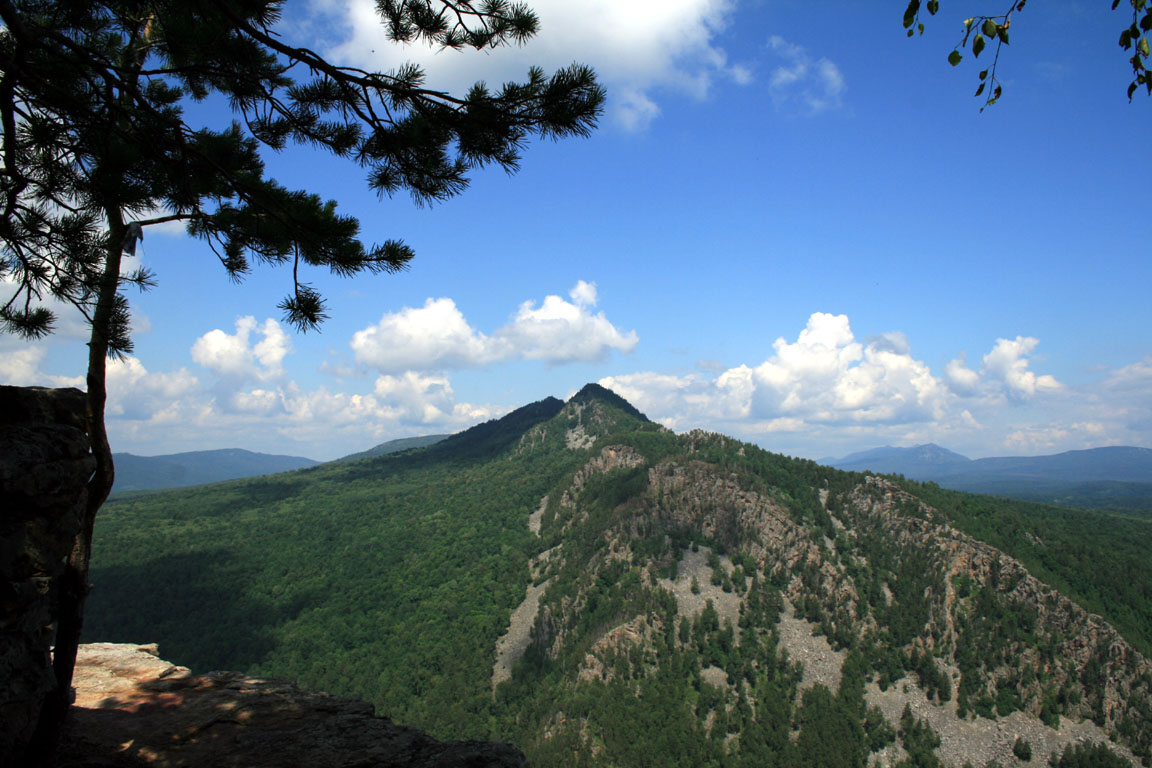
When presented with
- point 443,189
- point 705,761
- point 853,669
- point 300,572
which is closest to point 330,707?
point 443,189

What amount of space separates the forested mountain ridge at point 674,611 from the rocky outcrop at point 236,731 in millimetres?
56476

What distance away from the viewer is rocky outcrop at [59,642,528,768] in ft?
23.5

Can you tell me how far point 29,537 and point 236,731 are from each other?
422 cm

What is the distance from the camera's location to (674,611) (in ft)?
240

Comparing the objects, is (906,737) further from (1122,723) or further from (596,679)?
(596,679)

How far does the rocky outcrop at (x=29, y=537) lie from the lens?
584cm

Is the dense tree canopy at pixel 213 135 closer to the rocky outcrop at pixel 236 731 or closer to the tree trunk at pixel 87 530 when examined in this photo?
the tree trunk at pixel 87 530

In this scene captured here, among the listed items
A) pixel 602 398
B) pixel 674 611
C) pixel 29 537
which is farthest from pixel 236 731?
pixel 602 398

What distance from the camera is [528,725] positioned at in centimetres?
6619

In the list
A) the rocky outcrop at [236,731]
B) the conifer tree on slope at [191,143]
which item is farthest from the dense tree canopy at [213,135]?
the rocky outcrop at [236,731]

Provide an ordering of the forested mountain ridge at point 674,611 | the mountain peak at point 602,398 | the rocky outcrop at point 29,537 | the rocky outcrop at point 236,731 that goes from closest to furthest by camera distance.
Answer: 1. the rocky outcrop at point 29,537
2. the rocky outcrop at point 236,731
3. the forested mountain ridge at point 674,611
4. the mountain peak at point 602,398

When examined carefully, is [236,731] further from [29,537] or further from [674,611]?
[674,611]

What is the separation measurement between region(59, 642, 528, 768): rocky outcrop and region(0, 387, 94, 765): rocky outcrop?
52.8 inches

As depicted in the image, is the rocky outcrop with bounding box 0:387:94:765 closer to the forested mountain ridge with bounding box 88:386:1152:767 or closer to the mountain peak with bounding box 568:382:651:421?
the forested mountain ridge with bounding box 88:386:1152:767
